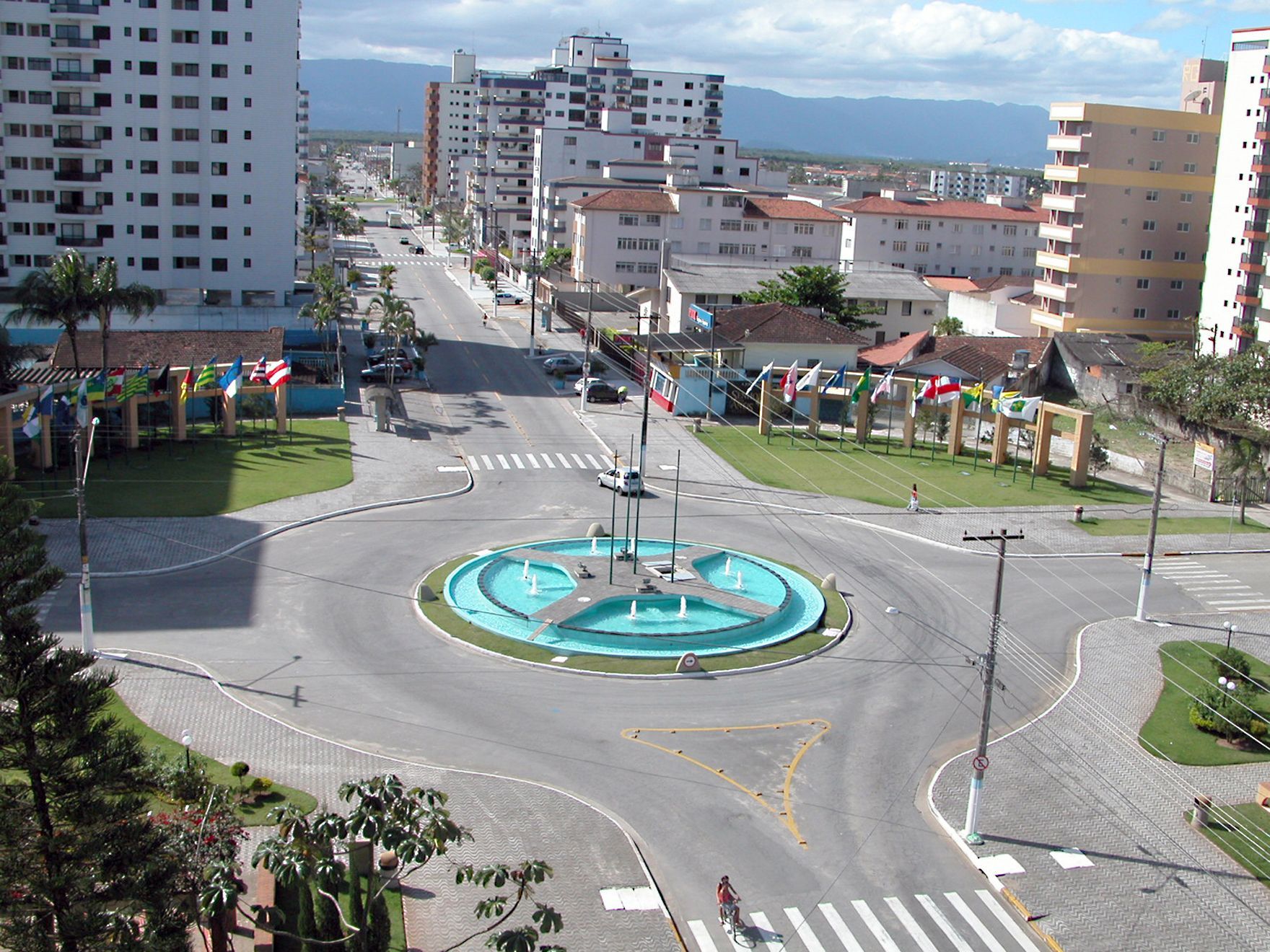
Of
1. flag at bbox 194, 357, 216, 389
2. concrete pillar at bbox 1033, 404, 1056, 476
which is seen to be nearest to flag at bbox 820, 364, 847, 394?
concrete pillar at bbox 1033, 404, 1056, 476

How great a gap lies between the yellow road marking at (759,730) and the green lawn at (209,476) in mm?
24554

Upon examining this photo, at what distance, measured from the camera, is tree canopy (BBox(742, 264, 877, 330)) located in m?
88.8

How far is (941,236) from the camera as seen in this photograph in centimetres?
12212

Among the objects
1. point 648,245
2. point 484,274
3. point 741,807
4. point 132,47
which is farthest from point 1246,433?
point 484,274

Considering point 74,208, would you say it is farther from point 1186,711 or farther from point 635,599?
point 1186,711

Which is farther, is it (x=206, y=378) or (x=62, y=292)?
(x=206, y=378)

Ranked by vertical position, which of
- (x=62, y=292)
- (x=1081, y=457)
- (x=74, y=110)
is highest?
(x=74, y=110)

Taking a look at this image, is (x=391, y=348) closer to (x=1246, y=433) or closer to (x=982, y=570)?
(x=982, y=570)

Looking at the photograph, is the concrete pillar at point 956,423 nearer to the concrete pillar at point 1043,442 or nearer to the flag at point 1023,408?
the flag at point 1023,408

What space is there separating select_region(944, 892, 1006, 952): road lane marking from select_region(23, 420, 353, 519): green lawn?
33.9 metres

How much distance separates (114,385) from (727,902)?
137ft

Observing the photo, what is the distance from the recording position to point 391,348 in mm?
76875

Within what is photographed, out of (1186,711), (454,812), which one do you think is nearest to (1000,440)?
(1186,711)

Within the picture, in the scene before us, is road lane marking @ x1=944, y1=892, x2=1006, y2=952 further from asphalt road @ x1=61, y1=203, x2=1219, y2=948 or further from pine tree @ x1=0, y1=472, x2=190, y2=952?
pine tree @ x1=0, y1=472, x2=190, y2=952
